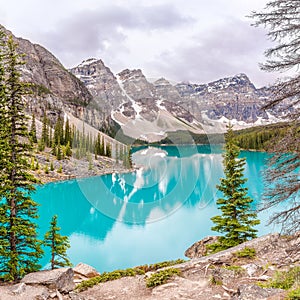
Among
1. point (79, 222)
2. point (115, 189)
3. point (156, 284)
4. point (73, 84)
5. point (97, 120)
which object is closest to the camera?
point (156, 284)

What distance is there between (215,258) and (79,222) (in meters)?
22.9

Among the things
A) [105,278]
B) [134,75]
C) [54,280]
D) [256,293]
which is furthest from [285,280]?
[134,75]

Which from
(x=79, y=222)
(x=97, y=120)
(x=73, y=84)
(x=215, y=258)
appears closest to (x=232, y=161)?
(x=215, y=258)

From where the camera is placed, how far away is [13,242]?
10.9m

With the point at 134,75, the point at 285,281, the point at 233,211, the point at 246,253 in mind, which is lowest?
the point at 246,253

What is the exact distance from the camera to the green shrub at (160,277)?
8992mm

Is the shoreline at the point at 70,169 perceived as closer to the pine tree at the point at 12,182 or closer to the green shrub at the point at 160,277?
the pine tree at the point at 12,182

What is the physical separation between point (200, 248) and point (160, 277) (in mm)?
Answer: 10746

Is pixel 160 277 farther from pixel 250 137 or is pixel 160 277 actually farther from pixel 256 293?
pixel 250 137

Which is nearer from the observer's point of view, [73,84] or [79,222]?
[79,222]

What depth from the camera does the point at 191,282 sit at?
8.86 metres

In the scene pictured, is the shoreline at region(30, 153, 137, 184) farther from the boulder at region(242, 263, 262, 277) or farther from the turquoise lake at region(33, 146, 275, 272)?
the boulder at region(242, 263, 262, 277)

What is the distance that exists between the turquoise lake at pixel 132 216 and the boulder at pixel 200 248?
839 millimetres

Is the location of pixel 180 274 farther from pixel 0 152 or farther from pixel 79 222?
pixel 79 222
